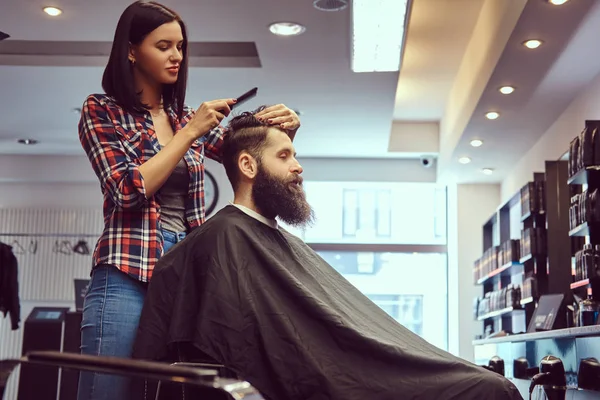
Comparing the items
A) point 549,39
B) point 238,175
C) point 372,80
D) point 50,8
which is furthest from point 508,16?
point 238,175

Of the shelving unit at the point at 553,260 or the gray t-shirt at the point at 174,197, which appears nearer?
the gray t-shirt at the point at 174,197

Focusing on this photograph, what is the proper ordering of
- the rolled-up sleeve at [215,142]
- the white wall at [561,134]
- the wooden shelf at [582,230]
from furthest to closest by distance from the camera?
1. the white wall at [561,134]
2. the wooden shelf at [582,230]
3. the rolled-up sleeve at [215,142]

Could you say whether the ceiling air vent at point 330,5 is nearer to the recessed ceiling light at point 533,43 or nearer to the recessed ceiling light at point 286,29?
the recessed ceiling light at point 286,29

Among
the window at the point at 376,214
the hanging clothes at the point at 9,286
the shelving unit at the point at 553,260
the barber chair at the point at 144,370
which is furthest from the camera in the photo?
the window at the point at 376,214

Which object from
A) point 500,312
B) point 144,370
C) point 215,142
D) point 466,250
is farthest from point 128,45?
point 466,250

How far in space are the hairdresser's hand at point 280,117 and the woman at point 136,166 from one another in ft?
0.66

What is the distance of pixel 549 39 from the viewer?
4.72 meters

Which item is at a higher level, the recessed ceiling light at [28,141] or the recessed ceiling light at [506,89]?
the recessed ceiling light at [28,141]

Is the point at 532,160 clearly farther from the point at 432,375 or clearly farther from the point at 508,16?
the point at 432,375

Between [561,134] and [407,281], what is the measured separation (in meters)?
3.47

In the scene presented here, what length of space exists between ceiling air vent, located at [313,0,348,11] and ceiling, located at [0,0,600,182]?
0.21ft

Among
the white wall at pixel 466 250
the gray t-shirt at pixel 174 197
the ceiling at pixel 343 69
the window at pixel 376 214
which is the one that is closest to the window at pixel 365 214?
the window at pixel 376 214

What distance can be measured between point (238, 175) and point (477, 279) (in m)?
6.60

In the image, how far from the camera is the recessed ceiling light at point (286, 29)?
201 inches
